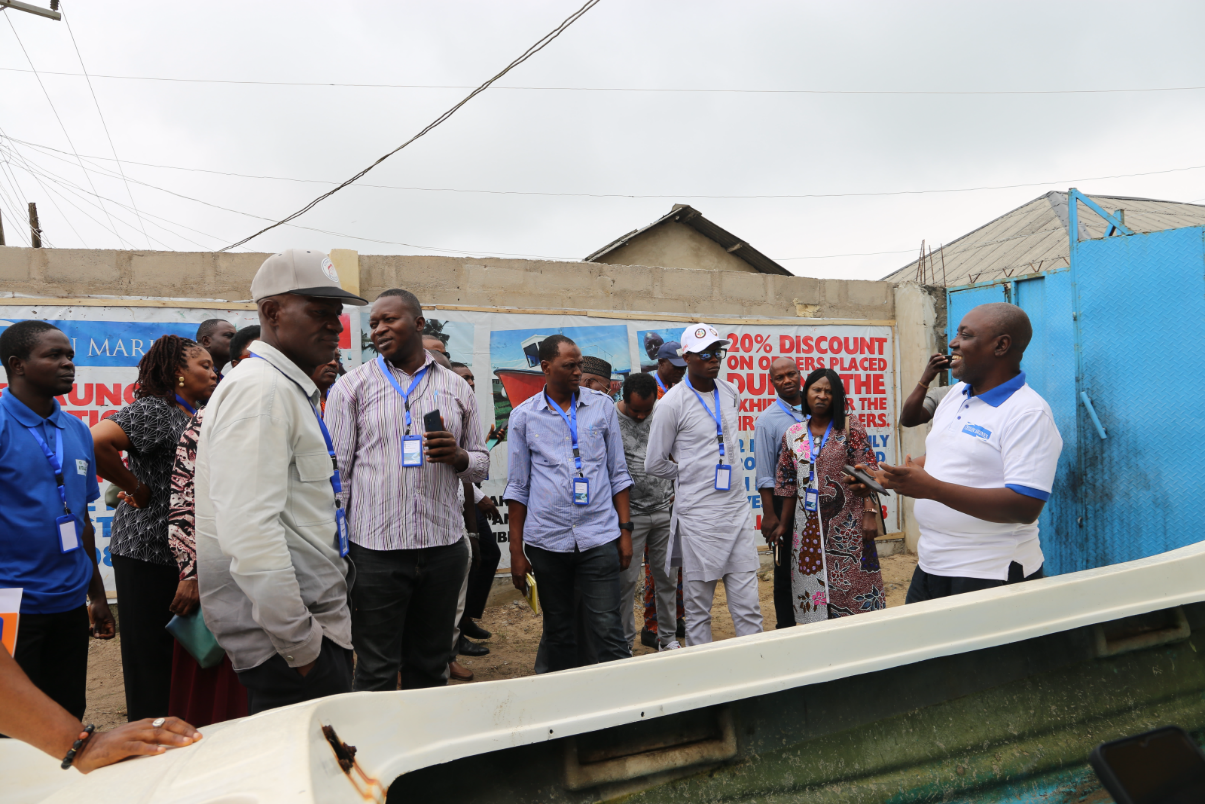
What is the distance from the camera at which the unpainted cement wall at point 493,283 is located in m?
5.04

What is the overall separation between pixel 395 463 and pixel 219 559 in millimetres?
1010

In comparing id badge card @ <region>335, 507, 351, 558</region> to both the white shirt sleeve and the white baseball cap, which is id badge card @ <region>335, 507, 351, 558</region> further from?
the white baseball cap

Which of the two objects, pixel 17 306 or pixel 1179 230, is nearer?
pixel 17 306

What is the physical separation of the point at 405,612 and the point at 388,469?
22.3 inches

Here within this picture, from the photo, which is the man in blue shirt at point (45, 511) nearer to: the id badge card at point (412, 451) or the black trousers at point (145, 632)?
the black trousers at point (145, 632)

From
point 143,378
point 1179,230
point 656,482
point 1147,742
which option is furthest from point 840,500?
point 1179,230

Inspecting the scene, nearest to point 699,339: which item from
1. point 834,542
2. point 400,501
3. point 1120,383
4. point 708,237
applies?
point 834,542

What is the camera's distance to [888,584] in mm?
6516

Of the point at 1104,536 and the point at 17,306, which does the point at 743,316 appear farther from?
the point at 17,306

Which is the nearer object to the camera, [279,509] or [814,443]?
[279,509]

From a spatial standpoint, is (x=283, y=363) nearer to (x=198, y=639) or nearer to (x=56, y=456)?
(x=198, y=639)

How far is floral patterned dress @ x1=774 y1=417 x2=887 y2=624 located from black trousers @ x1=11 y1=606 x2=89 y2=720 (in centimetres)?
328

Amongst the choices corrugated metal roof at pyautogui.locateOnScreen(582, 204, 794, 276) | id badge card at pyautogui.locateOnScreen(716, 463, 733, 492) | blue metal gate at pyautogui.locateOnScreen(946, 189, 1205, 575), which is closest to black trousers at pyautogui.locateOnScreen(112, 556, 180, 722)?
id badge card at pyautogui.locateOnScreen(716, 463, 733, 492)

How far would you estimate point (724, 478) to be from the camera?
3.88 meters
